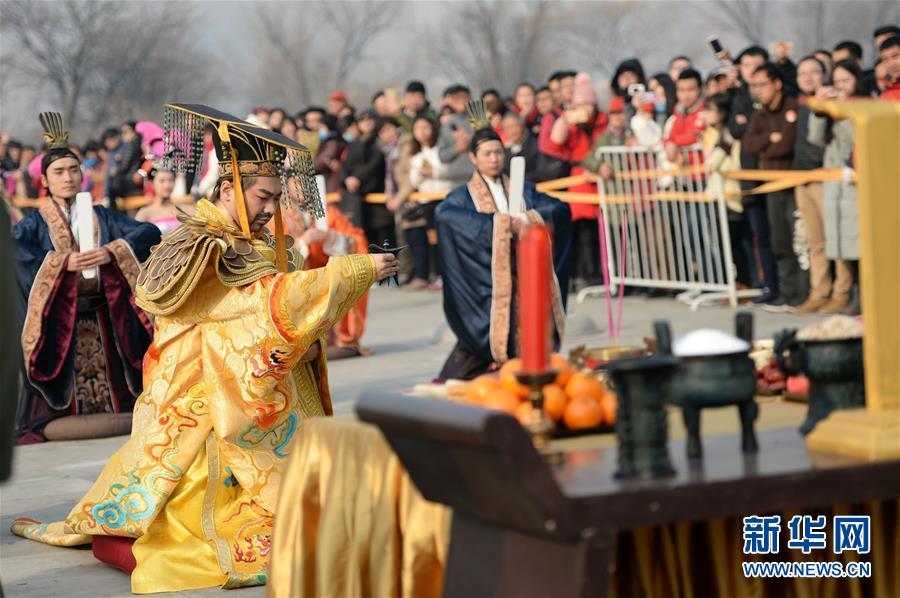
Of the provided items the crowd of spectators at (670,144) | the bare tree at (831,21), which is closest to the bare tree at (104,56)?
the bare tree at (831,21)

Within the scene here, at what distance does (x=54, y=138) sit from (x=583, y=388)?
518cm

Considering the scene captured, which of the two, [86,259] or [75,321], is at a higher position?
[86,259]

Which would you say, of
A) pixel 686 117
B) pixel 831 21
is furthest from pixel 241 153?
pixel 831 21

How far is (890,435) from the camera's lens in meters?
3.09

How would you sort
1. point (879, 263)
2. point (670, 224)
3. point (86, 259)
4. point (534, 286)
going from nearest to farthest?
point (534, 286) → point (879, 263) → point (86, 259) → point (670, 224)

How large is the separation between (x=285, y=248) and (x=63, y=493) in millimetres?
1819

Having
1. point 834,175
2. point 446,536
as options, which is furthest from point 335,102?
point 446,536

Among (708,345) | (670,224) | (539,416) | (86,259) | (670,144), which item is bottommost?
(539,416)

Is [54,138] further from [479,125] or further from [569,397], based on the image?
[569,397]

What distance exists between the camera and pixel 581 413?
351cm

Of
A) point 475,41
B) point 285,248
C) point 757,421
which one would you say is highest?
point 475,41

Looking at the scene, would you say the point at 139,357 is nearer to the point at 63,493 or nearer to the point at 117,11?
the point at 63,493

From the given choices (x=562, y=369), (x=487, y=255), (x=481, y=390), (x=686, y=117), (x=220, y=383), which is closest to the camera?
(x=481, y=390)

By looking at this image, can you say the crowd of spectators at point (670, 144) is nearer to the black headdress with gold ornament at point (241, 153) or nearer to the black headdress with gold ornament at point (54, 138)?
the black headdress with gold ornament at point (54, 138)
